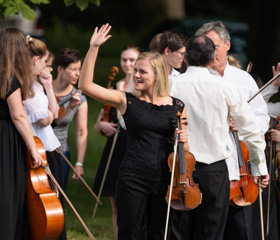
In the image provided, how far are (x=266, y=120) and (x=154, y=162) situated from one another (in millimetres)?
1350

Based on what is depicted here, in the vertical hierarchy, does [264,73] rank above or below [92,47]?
below

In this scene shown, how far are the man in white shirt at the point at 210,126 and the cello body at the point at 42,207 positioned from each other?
3.19ft

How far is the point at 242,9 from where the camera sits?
29.3 m

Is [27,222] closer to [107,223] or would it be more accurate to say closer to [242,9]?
[107,223]

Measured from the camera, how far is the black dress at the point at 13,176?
636 centimetres

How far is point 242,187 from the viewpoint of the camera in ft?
21.0

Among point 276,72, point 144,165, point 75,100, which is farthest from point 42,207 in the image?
point 276,72

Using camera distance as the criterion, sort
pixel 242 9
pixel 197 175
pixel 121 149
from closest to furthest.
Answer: pixel 197 175 → pixel 121 149 → pixel 242 9

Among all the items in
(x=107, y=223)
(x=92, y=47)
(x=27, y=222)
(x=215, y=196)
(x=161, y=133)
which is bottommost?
(x=107, y=223)

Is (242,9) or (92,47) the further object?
(242,9)

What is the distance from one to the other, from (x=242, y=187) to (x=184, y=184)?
2.89 ft

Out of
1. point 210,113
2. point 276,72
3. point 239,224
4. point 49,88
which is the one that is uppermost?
point 276,72

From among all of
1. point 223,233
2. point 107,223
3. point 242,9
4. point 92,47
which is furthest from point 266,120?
point 242,9

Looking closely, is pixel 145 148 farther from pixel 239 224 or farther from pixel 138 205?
pixel 239 224
